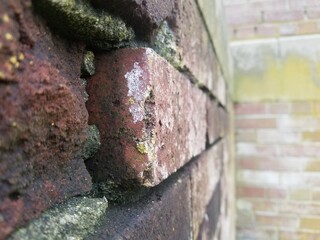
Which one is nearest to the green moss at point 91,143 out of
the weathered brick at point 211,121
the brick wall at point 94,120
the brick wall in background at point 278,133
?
the brick wall at point 94,120

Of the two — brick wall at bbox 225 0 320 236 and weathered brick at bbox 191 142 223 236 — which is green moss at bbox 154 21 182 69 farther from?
brick wall at bbox 225 0 320 236

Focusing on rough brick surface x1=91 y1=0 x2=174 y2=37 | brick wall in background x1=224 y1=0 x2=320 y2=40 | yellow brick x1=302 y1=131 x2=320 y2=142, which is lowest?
yellow brick x1=302 y1=131 x2=320 y2=142

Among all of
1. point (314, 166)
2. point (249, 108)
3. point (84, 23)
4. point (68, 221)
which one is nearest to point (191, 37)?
point (84, 23)

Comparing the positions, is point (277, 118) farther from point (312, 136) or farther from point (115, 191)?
point (115, 191)

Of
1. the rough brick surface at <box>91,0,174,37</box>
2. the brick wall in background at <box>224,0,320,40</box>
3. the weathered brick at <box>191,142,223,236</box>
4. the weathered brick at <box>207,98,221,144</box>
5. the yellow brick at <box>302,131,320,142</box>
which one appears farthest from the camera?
the brick wall in background at <box>224,0,320,40</box>

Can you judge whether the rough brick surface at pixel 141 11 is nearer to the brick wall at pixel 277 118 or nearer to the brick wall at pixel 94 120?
the brick wall at pixel 94 120

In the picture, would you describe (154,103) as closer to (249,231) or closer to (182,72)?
(182,72)

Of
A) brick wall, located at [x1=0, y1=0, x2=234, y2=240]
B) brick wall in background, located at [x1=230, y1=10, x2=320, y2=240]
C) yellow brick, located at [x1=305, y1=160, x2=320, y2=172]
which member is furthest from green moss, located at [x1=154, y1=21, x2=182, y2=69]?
yellow brick, located at [x1=305, y1=160, x2=320, y2=172]
